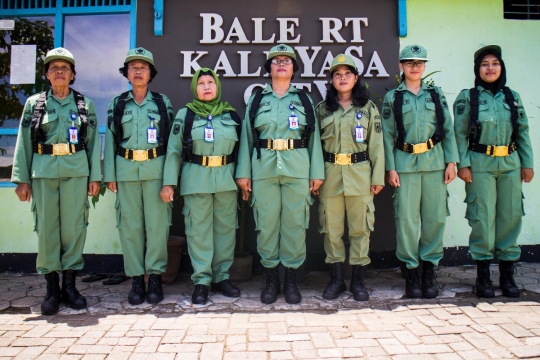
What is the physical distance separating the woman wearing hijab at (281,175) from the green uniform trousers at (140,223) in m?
0.82

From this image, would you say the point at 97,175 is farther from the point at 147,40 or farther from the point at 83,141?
the point at 147,40

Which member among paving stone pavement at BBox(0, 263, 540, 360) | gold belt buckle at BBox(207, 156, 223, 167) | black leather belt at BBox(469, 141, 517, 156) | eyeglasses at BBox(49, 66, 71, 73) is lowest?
paving stone pavement at BBox(0, 263, 540, 360)

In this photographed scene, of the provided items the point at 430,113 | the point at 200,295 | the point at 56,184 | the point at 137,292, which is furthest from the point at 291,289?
the point at 56,184

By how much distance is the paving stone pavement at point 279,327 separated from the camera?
2723 millimetres

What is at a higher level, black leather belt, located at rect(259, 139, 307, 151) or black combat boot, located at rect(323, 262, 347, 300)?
black leather belt, located at rect(259, 139, 307, 151)

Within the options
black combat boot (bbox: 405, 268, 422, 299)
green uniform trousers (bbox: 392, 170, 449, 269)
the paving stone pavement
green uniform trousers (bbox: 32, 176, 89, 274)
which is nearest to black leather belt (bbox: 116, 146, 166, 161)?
green uniform trousers (bbox: 32, 176, 89, 274)

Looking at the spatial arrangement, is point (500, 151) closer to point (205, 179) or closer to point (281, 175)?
point (281, 175)

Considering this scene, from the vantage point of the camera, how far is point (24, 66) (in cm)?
504

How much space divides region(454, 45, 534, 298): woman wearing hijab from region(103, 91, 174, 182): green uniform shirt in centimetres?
293

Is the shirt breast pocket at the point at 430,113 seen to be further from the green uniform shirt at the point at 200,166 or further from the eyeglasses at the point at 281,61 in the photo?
the green uniform shirt at the point at 200,166

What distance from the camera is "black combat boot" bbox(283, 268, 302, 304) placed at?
364 centimetres

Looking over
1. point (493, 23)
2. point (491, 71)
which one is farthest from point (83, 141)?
point (493, 23)

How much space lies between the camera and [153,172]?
3730mm

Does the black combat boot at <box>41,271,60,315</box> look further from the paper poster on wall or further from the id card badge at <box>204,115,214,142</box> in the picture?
the paper poster on wall
